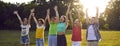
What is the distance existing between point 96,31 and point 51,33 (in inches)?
98.8

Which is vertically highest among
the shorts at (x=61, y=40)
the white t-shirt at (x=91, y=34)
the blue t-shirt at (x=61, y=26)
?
the blue t-shirt at (x=61, y=26)

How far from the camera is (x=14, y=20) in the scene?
241ft

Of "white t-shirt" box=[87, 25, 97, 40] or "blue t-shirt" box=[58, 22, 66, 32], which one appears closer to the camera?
"white t-shirt" box=[87, 25, 97, 40]

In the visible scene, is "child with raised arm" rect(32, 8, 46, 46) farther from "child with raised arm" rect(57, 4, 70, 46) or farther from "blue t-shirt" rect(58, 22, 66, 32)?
"blue t-shirt" rect(58, 22, 66, 32)

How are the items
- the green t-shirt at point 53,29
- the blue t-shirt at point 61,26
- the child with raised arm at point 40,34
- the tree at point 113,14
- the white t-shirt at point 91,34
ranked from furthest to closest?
the tree at point 113,14, the child with raised arm at point 40,34, the green t-shirt at point 53,29, the blue t-shirt at point 61,26, the white t-shirt at point 91,34

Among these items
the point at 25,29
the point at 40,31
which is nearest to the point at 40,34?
the point at 40,31

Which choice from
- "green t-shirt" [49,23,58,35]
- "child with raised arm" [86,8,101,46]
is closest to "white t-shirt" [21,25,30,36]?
"green t-shirt" [49,23,58,35]

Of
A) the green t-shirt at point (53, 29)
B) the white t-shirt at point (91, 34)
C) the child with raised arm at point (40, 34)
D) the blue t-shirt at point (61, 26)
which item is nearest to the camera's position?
the white t-shirt at point (91, 34)

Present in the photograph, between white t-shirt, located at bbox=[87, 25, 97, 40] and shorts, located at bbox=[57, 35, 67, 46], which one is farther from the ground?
white t-shirt, located at bbox=[87, 25, 97, 40]

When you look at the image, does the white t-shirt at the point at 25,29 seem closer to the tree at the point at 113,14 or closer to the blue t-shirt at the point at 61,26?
the blue t-shirt at the point at 61,26

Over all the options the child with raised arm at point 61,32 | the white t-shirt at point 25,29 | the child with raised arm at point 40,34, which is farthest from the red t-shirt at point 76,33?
the white t-shirt at point 25,29

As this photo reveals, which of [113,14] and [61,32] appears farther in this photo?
[113,14]

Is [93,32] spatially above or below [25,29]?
above

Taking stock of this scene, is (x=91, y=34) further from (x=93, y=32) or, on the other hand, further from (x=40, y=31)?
(x=40, y=31)
